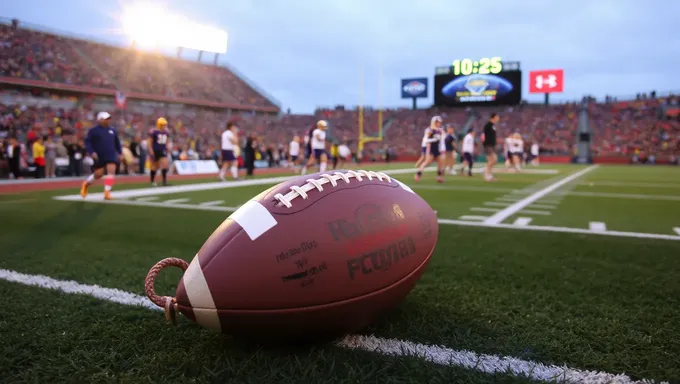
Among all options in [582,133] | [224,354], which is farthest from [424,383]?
[582,133]

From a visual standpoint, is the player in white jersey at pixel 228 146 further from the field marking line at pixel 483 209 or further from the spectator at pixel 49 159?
the field marking line at pixel 483 209

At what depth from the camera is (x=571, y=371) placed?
5.95 ft

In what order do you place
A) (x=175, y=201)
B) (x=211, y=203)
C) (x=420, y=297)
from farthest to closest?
(x=175, y=201) < (x=211, y=203) < (x=420, y=297)

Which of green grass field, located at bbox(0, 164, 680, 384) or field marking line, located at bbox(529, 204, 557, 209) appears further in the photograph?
field marking line, located at bbox(529, 204, 557, 209)

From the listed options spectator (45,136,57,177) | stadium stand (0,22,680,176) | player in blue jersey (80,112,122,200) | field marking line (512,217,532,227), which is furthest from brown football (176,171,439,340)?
stadium stand (0,22,680,176)

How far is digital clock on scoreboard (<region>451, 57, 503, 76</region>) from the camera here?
3884 cm

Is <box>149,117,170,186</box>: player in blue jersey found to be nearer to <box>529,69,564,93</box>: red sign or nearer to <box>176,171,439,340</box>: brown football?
<box>176,171,439,340</box>: brown football

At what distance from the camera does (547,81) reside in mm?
41125

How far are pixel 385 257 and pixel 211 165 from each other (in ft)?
60.2

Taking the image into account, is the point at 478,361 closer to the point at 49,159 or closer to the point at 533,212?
the point at 533,212

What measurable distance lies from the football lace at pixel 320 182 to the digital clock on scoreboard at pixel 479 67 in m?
39.7

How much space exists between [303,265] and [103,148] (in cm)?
731

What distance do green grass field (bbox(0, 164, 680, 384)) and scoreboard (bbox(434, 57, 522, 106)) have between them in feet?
118

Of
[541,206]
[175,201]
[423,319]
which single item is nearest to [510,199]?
[541,206]
